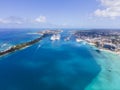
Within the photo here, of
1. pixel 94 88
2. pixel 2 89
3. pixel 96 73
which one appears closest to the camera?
pixel 2 89

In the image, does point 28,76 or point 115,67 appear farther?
point 115,67

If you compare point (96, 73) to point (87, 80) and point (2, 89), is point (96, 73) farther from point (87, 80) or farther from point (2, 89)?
point (2, 89)

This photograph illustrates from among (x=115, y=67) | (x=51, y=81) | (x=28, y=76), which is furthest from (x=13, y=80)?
(x=115, y=67)

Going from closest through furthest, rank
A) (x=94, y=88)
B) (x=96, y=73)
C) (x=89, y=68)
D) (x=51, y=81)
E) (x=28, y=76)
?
1. (x=94, y=88)
2. (x=51, y=81)
3. (x=28, y=76)
4. (x=96, y=73)
5. (x=89, y=68)

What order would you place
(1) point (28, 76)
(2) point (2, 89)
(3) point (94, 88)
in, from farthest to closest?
(1) point (28, 76), (3) point (94, 88), (2) point (2, 89)

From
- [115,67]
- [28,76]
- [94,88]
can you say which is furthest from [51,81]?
[115,67]

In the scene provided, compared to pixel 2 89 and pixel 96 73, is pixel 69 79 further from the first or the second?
pixel 2 89

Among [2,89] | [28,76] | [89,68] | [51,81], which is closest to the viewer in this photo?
[2,89]

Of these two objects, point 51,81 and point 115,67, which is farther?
point 115,67
